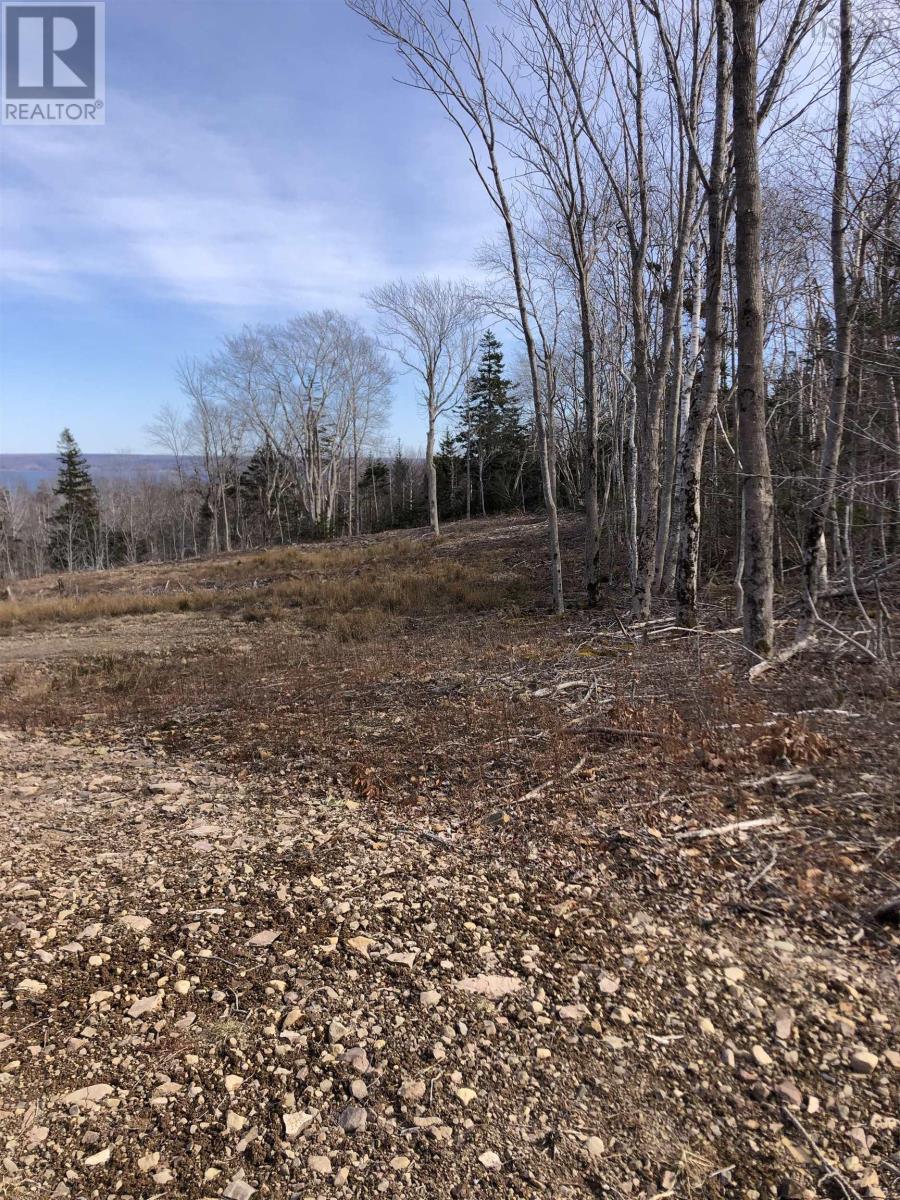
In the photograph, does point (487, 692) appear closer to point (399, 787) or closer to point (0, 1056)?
point (399, 787)

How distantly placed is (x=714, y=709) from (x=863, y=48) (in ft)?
24.3

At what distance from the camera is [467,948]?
2.63 metres

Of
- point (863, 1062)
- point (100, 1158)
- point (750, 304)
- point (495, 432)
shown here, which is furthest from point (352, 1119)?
point (495, 432)

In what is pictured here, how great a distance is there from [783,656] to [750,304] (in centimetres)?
304

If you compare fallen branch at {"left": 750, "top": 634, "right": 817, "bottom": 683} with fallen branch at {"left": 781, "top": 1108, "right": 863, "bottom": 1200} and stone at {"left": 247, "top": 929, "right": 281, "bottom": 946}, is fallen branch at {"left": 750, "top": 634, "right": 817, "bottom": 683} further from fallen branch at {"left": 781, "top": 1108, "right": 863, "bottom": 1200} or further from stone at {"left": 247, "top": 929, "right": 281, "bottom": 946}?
stone at {"left": 247, "top": 929, "right": 281, "bottom": 946}

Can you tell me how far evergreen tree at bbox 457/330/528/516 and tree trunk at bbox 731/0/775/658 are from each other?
1167 inches

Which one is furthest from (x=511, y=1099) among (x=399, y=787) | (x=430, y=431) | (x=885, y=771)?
(x=430, y=431)

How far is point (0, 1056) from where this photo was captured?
2039mm

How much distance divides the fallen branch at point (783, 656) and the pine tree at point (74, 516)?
4958 cm

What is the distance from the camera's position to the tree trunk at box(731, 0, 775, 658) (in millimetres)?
5035

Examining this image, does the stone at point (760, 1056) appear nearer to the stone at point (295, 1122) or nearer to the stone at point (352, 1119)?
the stone at point (352, 1119)

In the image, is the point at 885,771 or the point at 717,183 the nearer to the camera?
the point at 885,771

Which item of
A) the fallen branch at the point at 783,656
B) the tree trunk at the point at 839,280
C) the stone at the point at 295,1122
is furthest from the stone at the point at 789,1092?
the tree trunk at the point at 839,280

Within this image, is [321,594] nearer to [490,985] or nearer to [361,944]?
[361,944]
